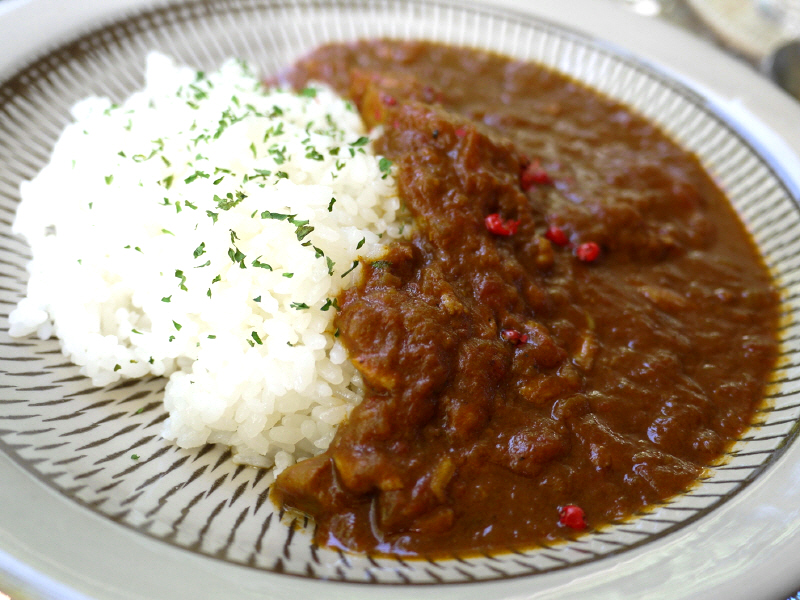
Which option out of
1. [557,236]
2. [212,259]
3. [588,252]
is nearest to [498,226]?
[557,236]

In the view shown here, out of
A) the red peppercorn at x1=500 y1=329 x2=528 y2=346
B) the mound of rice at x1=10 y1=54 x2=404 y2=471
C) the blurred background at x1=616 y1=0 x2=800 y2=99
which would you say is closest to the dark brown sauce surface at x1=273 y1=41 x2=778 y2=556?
the red peppercorn at x1=500 y1=329 x2=528 y2=346

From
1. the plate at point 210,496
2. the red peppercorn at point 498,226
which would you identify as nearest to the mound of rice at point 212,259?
the plate at point 210,496

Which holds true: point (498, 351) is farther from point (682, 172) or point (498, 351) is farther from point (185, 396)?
point (682, 172)

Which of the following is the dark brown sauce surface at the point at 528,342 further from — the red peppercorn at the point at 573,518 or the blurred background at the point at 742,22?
the blurred background at the point at 742,22

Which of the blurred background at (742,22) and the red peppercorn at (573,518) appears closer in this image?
the red peppercorn at (573,518)

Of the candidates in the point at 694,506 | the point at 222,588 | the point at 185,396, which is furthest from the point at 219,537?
the point at 694,506

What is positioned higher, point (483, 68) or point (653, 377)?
point (483, 68)
